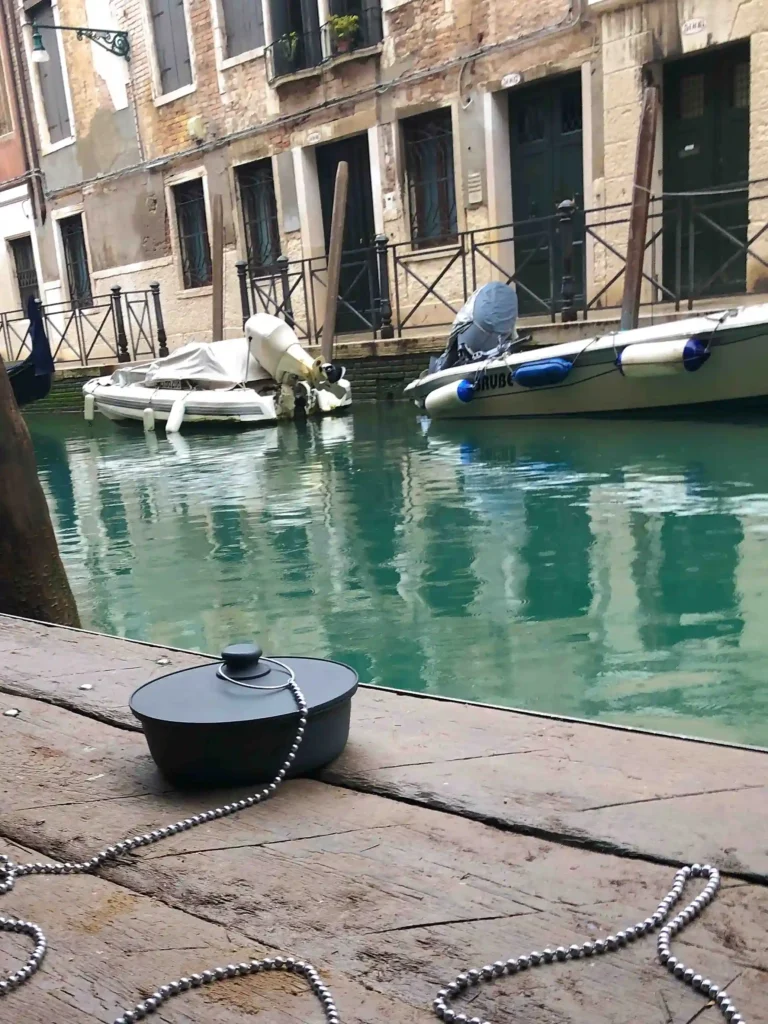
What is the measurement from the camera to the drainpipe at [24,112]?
15758mm

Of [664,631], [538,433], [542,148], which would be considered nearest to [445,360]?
[538,433]

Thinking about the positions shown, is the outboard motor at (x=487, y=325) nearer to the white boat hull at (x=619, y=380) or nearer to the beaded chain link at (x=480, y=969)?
the white boat hull at (x=619, y=380)

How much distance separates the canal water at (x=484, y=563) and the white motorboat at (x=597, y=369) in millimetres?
352

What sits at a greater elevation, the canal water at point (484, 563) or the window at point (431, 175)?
the window at point (431, 175)

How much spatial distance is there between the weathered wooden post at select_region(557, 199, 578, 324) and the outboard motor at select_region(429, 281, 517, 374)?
21.1 inches

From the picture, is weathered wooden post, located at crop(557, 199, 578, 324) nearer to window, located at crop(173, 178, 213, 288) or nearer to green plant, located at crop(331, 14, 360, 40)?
green plant, located at crop(331, 14, 360, 40)

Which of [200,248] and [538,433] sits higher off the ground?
[200,248]

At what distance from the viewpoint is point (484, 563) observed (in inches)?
171

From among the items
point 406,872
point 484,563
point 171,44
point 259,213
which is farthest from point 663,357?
point 171,44

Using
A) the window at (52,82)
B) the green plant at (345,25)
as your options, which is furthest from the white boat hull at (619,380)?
the window at (52,82)

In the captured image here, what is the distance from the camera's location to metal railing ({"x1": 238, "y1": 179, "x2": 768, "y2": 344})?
8805mm

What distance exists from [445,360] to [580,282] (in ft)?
7.07

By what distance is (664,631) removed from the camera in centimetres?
339

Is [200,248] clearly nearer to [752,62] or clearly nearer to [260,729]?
[752,62]
